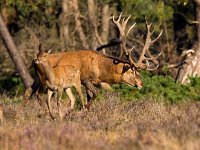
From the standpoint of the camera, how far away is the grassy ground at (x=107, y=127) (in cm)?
980

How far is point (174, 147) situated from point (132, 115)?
5664mm

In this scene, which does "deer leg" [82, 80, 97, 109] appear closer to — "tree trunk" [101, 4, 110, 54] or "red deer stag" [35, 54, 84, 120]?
"red deer stag" [35, 54, 84, 120]

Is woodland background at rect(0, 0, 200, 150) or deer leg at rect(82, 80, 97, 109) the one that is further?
deer leg at rect(82, 80, 97, 109)

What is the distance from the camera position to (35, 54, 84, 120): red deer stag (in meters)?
15.6

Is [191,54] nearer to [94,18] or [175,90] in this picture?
[175,90]

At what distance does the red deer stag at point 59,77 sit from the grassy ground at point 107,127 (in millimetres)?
626

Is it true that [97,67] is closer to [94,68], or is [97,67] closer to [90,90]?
[94,68]

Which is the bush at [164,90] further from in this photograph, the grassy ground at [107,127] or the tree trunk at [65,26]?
the tree trunk at [65,26]

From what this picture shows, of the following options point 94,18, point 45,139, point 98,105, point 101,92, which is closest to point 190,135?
point 45,139

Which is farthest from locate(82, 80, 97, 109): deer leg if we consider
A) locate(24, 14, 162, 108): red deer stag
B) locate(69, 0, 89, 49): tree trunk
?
locate(69, 0, 89, 49): tree trunk

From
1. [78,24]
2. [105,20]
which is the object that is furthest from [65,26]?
[78,24]

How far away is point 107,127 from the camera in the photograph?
12.8 metres

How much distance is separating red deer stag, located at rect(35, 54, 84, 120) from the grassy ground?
2.05 ft

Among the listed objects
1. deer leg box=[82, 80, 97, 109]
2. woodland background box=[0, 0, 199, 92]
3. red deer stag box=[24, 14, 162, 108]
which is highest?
red deer stag box=[24, 14, 162, 108]
